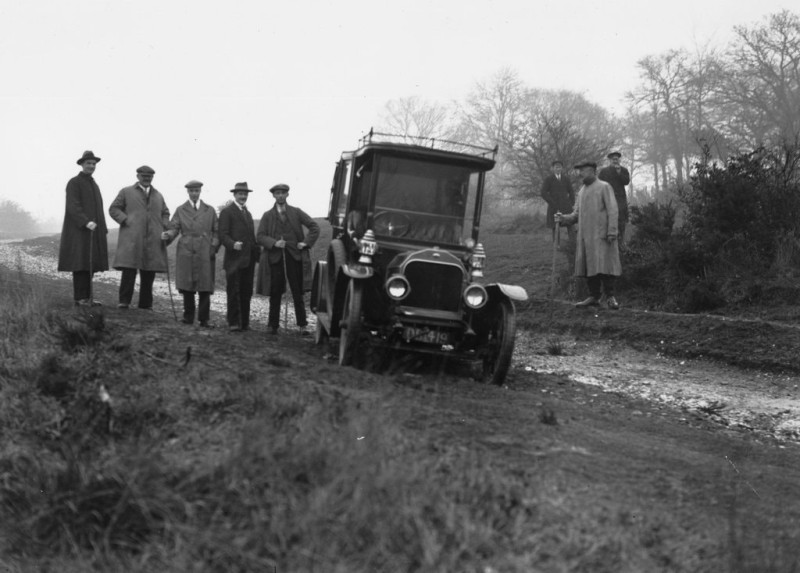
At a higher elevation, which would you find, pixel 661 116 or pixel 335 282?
pixel 661 116

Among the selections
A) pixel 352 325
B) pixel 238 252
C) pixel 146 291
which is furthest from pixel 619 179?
pixel 352 325

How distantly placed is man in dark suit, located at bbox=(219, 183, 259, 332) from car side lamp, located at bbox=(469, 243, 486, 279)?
381 centimetres

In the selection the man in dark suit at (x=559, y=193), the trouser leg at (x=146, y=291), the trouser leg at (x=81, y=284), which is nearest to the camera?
the trouser leg at (x=81, y=284)

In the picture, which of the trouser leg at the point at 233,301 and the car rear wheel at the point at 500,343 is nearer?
the car rear wheel at the point at 500,343

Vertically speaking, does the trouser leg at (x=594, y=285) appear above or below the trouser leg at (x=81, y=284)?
Result: above

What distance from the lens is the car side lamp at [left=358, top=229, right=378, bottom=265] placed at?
8734 millimetres

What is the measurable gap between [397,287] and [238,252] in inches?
162

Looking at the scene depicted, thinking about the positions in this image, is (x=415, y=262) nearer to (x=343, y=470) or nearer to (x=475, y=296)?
(x=475, y=296)

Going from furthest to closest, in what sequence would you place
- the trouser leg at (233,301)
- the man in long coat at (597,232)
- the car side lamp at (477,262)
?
the man in long coat at (597,232) < the trouser leg at (233,301) < the car side lamp at (477,262)

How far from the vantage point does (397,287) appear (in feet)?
27.2

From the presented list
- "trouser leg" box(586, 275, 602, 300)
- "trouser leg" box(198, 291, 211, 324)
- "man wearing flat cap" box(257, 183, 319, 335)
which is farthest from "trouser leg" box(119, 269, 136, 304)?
"trouser leg" box(586, 275, 602, 300)

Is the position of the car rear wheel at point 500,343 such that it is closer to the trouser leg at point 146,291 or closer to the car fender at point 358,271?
the car fender at point 358,271

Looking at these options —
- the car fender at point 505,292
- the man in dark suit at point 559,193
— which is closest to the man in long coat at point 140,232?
the car fender at point 505,292

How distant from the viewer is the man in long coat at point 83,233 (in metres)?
10.9
